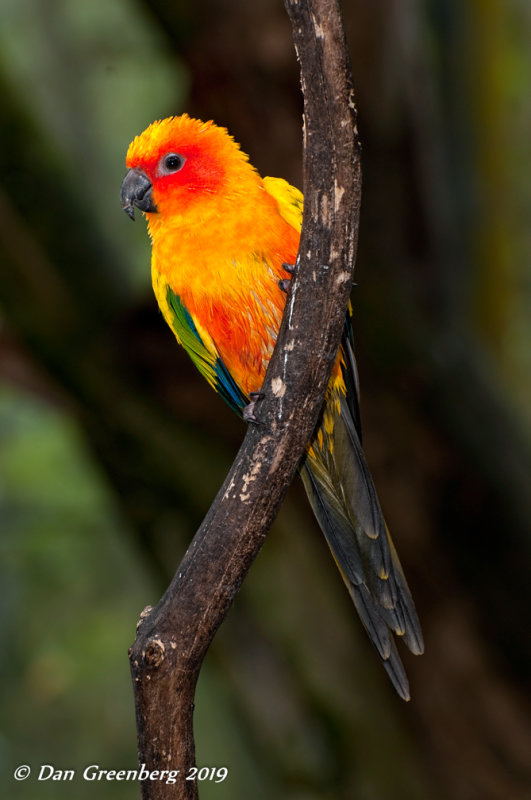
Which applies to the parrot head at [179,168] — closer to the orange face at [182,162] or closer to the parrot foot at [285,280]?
the orange face at [182,162]

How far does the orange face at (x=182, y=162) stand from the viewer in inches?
138

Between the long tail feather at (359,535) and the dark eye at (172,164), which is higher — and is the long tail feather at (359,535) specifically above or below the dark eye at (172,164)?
below

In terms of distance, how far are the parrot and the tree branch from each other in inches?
30.7

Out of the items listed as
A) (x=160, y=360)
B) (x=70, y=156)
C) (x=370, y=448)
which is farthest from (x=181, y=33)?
(x=370, y=448)

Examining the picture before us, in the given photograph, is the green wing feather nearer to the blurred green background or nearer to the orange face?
the orange face

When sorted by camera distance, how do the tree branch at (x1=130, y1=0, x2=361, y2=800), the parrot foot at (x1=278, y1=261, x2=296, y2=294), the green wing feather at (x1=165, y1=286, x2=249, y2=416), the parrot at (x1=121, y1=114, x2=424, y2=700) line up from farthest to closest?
1. the green wing feather at (x1=165, y1=286, x2=249, y2=416)
2. the parrot at (x1=121, y1=114, x2=424, y2=700)
3. the parrot foot at (x1=278, y1=261, x2=296, y2=294)
4. the tree branch at (x1=130, y1=0, x2=361, y2=800)

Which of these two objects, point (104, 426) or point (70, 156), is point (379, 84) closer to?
point (70, 156)

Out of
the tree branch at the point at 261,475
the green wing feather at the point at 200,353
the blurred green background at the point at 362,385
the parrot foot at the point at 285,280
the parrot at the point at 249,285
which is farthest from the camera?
the blurred green background at the point at 362,385

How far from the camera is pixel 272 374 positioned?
2721 mm

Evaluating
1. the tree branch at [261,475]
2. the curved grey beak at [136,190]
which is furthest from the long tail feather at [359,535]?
the curved grey beak at [136,190]

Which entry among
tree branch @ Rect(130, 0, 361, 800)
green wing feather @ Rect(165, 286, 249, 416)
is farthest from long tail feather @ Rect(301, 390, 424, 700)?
tree branch @ Rect(130, 0, 361, 800)

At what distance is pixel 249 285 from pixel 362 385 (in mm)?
1599

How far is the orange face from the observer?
351 cm

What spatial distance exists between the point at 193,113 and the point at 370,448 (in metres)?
2.09
